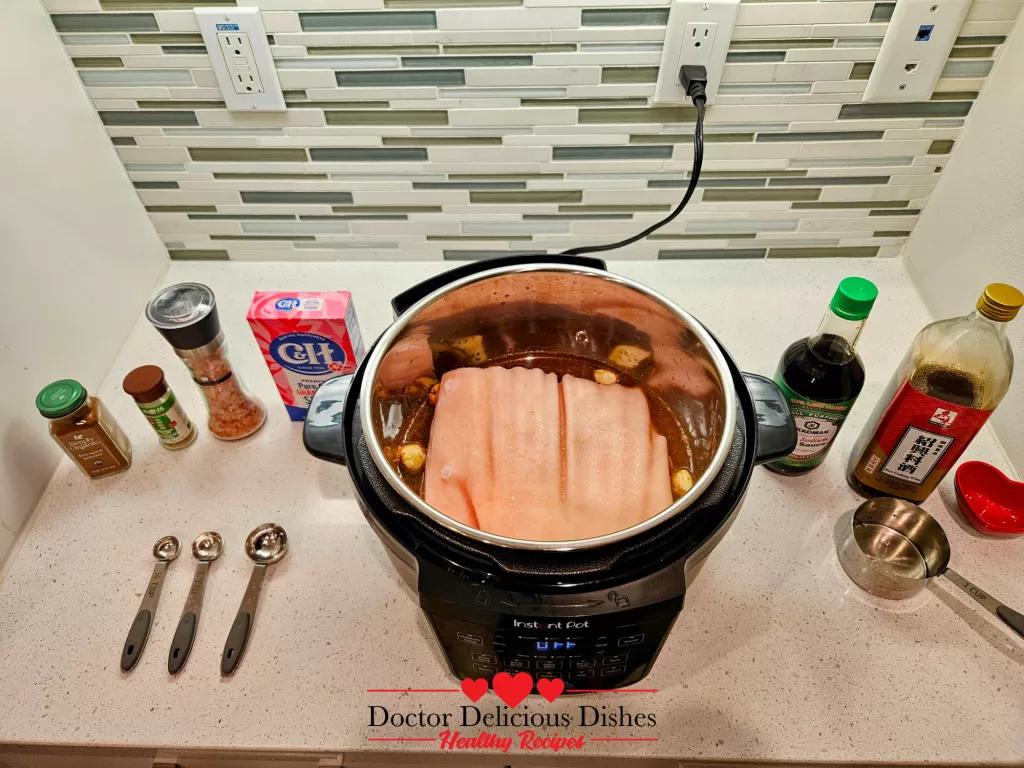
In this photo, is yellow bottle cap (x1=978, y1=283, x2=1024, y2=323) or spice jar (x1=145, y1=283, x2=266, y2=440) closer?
yellow bottle cap (x1=978, y1=283, x2=1024, y2=323)

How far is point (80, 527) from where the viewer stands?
2.61 feet

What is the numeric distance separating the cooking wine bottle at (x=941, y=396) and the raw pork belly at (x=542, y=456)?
25 cm

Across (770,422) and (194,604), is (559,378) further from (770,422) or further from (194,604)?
(194,604)

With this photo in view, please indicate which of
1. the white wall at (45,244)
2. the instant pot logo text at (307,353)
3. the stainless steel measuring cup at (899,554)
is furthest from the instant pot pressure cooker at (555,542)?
the white wall at (45,244)

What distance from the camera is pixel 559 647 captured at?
0.55m

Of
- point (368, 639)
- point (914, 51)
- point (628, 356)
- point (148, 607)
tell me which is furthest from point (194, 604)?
point (914, 51)

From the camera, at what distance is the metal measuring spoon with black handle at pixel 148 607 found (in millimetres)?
684

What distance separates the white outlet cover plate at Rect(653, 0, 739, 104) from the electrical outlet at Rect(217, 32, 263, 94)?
1.68ft

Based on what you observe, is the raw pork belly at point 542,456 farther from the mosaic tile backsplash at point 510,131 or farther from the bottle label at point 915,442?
the mosaic tile backsplash at point 510,131

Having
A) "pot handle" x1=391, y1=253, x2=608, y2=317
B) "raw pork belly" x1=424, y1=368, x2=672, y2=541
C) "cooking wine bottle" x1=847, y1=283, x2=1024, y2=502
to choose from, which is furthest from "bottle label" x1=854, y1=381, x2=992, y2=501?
"pot handle" x1=391, y1=253, x2=608, y2=317

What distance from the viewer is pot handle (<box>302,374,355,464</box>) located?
0.61m

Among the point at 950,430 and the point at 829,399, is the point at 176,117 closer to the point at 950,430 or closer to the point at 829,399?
the point at 829,399

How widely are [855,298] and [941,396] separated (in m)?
0.16

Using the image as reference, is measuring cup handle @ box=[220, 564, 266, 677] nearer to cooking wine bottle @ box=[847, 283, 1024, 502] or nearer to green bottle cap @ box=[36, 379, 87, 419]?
green bottle cap @ box=[36, 379, 87, 419]
